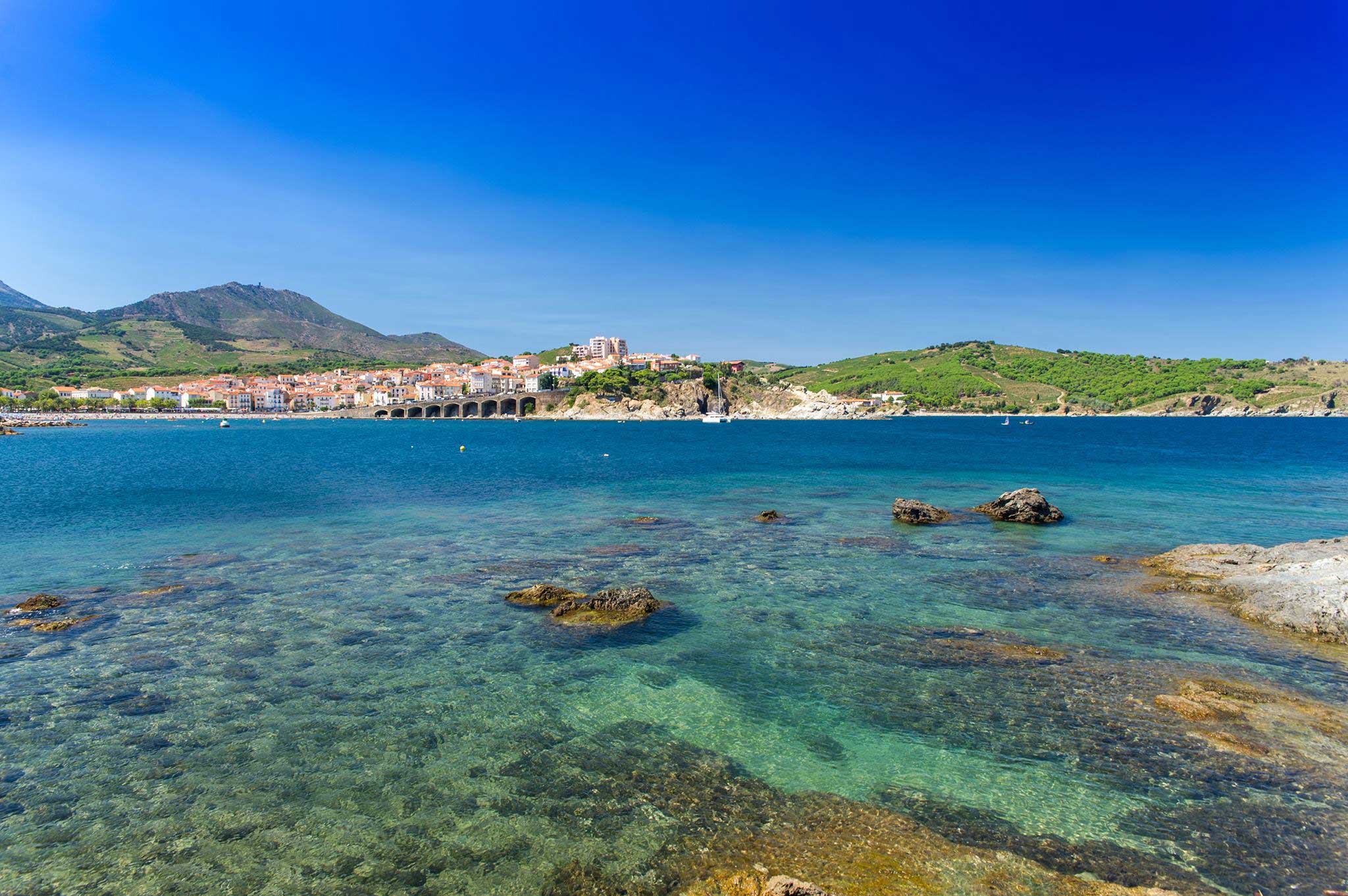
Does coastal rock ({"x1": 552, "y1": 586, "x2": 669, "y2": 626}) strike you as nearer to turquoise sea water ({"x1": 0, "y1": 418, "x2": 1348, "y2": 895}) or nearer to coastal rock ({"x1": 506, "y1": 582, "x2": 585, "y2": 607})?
coastal rock ({"x1": 506, "y1": 582, "x2": 585, "y2": 607})

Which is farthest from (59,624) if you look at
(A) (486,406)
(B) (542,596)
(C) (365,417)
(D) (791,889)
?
(C) (365,417)

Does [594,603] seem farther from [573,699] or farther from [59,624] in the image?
[59,624]

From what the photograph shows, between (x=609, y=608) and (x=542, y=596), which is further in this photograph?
(x=542, y=596)

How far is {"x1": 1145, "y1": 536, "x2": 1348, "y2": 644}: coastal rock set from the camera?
15344 millimetres

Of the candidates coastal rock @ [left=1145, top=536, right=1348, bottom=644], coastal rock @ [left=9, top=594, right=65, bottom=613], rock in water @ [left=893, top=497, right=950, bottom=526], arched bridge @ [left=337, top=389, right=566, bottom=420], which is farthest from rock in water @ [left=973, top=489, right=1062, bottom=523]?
arched bridge @ [left=337, top=389, right=566, bottom=420]

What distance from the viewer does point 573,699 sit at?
1184cm

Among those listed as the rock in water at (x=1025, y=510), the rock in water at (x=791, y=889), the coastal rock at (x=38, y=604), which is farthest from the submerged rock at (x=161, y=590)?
the rock in water at (x=1025, y=510)

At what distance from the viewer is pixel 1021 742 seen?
33.0 ft

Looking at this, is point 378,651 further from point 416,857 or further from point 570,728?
point 416,857

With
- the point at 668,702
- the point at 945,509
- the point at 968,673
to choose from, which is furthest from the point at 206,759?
the point at 945,509

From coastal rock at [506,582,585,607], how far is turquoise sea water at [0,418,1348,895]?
0.71 meters

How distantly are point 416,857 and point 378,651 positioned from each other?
712cm

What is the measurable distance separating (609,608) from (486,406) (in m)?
191

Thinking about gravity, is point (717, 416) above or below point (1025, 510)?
above
